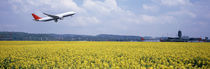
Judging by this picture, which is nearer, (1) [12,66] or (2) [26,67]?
(2) [26,67]

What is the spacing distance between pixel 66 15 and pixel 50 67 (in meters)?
61.2

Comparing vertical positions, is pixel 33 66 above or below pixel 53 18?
below

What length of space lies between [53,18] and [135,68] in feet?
195

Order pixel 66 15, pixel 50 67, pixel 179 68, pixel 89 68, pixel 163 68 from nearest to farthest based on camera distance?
pixel 163 68 → pixel 179 68 → pixel 89 68 → pixel 50 67 → pixel 66 15

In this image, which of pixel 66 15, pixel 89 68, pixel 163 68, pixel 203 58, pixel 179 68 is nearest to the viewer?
pixel 163 68

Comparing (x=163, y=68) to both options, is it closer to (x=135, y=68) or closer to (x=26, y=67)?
(x=135, y=68)

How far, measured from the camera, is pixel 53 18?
63.8 metres

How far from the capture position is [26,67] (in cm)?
959

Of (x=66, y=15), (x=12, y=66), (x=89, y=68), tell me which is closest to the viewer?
(x=89, y=68)

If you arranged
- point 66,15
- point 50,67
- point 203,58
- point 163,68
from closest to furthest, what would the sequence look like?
point 163,68 < point 50,67 < point 203,58 < point 66,15

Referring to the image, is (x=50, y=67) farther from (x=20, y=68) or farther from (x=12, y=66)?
(x=12, y=66)

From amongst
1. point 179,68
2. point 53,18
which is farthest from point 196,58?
point 53,18

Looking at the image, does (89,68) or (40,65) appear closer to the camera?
(89,68)

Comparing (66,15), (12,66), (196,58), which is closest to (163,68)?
(196,58)
